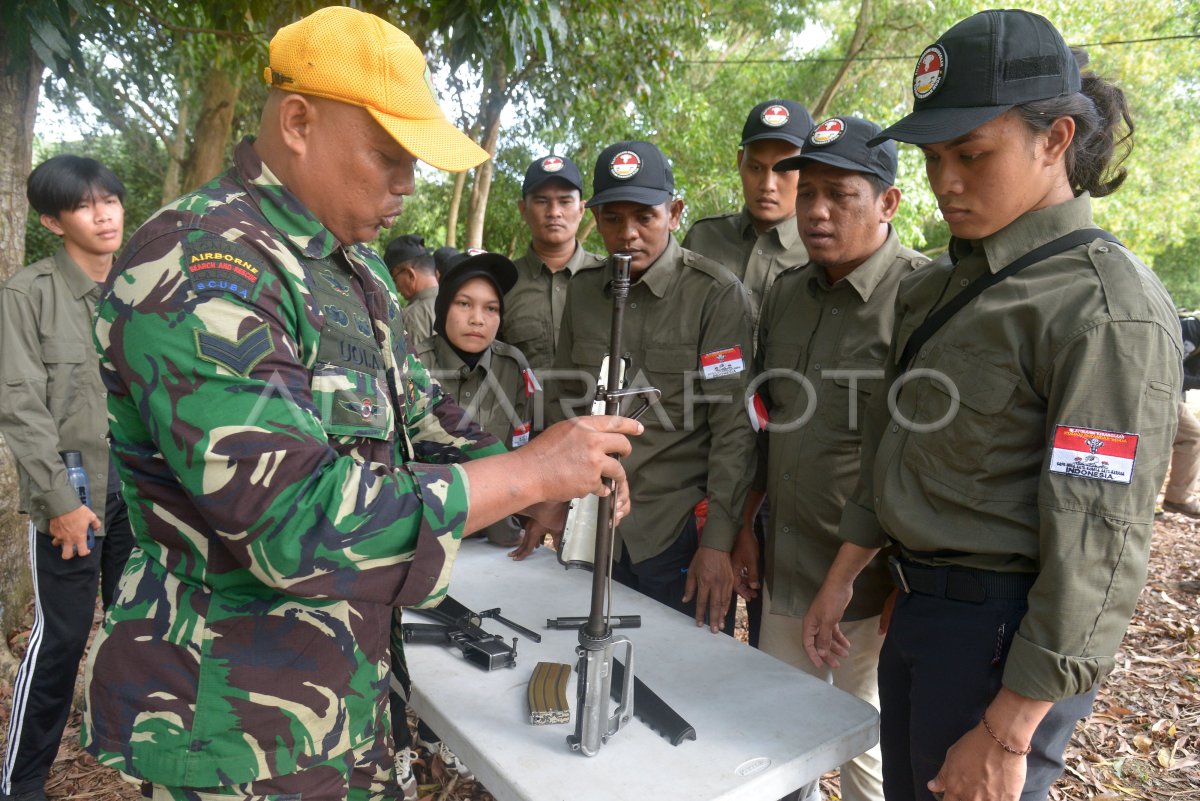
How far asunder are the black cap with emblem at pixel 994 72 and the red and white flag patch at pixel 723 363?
112cm

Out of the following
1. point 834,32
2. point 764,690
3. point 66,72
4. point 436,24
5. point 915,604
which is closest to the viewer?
point 915,604

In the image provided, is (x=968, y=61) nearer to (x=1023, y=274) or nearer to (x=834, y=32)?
(x=1023, y=274)

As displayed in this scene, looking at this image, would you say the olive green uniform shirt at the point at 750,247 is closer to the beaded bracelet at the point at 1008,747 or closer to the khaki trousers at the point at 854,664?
the khaki trousers at the point at 854,664

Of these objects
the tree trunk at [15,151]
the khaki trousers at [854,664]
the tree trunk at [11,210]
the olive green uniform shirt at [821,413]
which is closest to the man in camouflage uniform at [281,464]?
the olive green uniform shirt at [821,413]

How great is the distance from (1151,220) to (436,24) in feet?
50.9

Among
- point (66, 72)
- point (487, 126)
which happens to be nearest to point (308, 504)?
point (66, 72)

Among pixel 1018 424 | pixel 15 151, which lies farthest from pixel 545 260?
pixel 1018 424

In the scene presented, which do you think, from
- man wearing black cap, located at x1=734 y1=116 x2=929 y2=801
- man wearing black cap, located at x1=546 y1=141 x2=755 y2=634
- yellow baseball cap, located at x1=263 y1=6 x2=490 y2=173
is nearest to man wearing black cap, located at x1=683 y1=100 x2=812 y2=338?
man wearing black cap, located at x1=546 y1=141 x2=755 y2=634

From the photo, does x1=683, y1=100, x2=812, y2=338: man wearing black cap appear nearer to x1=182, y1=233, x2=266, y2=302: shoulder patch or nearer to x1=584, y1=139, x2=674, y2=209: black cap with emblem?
x1=584, y1=139, x2=674, y2=209: black cap with emblem

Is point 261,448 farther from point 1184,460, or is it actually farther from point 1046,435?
point 1184,460

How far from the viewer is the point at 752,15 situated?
14258mm

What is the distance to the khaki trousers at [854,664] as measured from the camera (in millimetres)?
2266

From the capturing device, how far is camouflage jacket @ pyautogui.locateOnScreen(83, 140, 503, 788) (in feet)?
3.59

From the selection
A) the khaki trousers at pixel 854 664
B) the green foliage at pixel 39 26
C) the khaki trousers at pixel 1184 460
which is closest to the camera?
the khaki trousers at pixel 854 664
